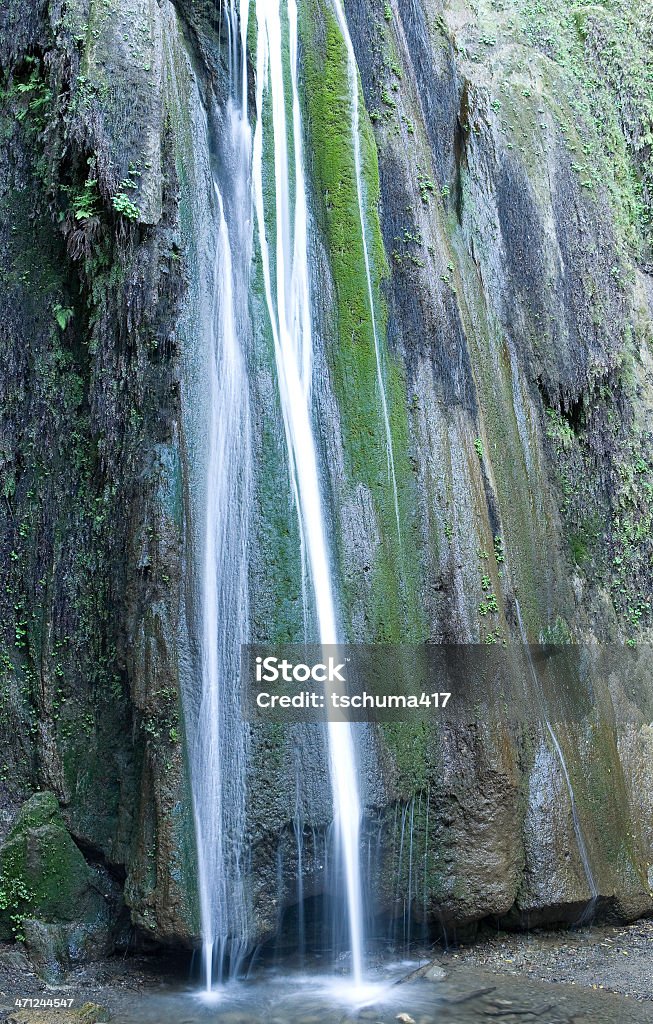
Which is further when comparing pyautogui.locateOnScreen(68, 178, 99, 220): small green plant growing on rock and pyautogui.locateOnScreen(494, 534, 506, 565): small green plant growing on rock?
pyautogui.locateOnScreen(494, 534, 506, 565): small green plant growing on rock

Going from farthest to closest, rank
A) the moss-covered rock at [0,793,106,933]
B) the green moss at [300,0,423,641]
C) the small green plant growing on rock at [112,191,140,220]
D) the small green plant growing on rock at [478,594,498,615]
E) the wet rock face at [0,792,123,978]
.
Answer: the small green plant growing on rock at [478,594,498,615] → the green moss at [300,0,423,641] → the small green plant growing on rock at [112,191,140,220] → the moss-covered rock at [0,793,106,933] → the wet rock face at [0,792,123,978]

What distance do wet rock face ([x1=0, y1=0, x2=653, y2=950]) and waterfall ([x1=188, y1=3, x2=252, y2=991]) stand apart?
0.47ft

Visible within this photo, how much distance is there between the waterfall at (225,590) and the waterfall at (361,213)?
0.92 metres

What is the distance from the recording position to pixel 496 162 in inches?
372

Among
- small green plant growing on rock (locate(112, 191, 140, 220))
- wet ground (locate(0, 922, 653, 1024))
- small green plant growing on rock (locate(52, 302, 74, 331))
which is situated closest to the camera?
wet ground (locate(0, 922, 653, 1024))

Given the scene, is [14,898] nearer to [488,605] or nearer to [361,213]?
[488,605]

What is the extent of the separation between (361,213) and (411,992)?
5868 millimetres

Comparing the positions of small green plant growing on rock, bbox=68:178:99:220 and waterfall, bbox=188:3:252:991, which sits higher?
small green plant growing on rock, bbox=68:178:99:220

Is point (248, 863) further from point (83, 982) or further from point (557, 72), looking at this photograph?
point (557, 72)

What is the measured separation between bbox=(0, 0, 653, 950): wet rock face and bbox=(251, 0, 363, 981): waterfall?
0.47ft

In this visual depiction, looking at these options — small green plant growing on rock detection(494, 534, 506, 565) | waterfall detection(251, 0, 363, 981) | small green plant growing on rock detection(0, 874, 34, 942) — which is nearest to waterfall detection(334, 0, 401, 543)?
waterfall detection(251, 0, 363, 981)

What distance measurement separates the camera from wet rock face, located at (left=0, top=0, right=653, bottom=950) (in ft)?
21.8

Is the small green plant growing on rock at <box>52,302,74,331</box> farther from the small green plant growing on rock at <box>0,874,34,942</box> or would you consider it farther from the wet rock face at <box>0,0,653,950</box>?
the small green plant growing on rock at <box>0,874,34,942</box>

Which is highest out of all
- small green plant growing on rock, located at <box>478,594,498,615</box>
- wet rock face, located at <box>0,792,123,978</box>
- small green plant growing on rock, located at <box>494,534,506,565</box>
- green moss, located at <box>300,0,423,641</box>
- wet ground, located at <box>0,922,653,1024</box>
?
green moss, located at <box>300,0,423,641</box>
